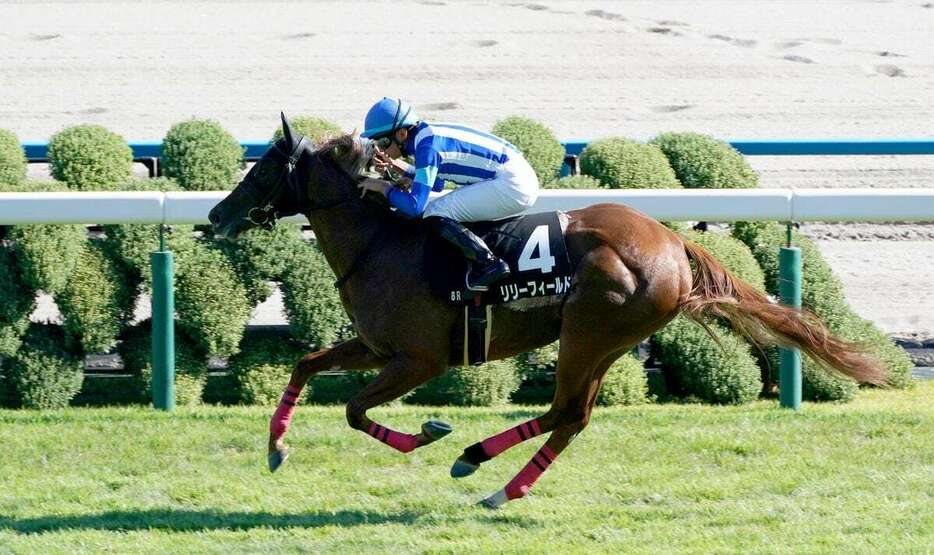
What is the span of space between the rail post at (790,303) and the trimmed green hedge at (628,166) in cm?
89

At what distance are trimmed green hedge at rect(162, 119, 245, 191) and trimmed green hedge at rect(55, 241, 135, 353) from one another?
0.70 meters

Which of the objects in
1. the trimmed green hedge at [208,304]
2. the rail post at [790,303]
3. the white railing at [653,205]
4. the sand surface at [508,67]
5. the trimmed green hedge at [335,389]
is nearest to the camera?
the white railing at [653,205]

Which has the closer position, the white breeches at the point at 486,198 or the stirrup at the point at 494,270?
the stirrup at the point at 494,270

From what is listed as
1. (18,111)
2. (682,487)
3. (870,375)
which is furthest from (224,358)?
(18,111)

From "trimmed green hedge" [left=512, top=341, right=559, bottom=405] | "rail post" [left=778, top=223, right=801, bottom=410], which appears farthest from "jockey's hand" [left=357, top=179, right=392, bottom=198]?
"rail post" [left=778, top=223, right=801, bottom=410]

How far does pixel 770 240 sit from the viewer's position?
322 inches

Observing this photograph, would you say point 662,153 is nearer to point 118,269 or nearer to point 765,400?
point 765,400

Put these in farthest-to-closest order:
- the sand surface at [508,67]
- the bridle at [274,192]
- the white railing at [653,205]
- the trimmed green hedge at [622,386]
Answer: the sand surface at [508,67], the trimmed green hedge at [622,386], the white railing at [653,205], the bridle at [274,192]

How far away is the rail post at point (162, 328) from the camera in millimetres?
7293

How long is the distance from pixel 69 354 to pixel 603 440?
2.87 metres

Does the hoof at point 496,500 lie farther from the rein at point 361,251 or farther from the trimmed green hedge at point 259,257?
the trimmed green hedge at point 259,257

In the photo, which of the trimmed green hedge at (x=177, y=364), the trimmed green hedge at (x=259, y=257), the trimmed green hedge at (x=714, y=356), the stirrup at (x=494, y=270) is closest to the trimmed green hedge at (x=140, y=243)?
the trimmed green hedge at (x=259, y=257)

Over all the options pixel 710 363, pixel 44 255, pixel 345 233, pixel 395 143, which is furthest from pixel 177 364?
pixel 710 363

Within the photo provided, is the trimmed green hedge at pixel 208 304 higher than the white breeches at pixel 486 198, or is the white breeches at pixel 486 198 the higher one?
the white breeches at pixel 486 198
